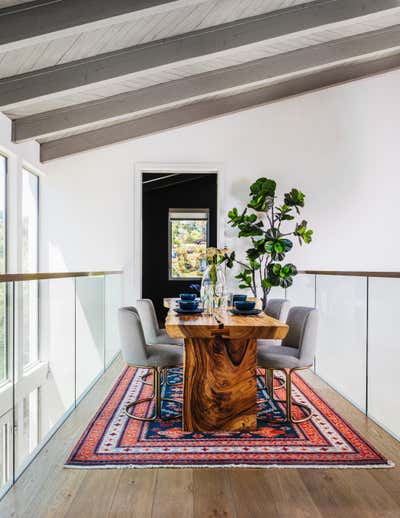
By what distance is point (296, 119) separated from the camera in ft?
20.7

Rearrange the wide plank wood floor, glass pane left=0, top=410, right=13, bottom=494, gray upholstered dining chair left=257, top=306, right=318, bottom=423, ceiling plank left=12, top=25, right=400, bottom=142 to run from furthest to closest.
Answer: ceiling plank left=12, top=25, right=400, bottom=142 < gray upholstered dining chair left=257, top=306, right=318, bottom=423 < glass pane left=0, top=410, right=13, bottom=494 < the wide plank wood floor

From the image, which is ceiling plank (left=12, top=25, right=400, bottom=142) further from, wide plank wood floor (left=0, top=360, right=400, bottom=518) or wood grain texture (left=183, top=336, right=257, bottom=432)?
wide plank wood floor (left=0, top=360, right=400, bottom=518)

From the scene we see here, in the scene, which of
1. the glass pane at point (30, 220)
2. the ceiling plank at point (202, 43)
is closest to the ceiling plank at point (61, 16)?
the ceiling plank at point (202, 43)

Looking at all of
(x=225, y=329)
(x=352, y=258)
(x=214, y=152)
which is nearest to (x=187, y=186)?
(x=214, y=152)

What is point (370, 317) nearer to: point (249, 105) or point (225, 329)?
point (225, 329)

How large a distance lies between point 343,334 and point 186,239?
5515mm

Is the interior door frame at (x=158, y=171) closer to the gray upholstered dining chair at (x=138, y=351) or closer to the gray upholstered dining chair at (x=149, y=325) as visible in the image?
Result: the gray upholstered dining chair at (x=149, y=325)

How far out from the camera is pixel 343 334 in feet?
12.9

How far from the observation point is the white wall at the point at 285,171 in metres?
6.21

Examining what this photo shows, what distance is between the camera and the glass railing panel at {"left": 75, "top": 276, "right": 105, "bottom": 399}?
3.80 meters

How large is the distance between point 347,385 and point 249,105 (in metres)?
3.90

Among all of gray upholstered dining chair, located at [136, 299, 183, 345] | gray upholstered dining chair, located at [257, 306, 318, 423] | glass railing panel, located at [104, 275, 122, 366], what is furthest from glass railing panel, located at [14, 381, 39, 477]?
gray upholstered dining chair, located at [257, 306, 318, 423]

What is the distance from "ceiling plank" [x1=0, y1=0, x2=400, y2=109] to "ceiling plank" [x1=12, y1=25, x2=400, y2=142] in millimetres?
834

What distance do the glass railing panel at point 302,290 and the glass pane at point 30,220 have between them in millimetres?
3325
